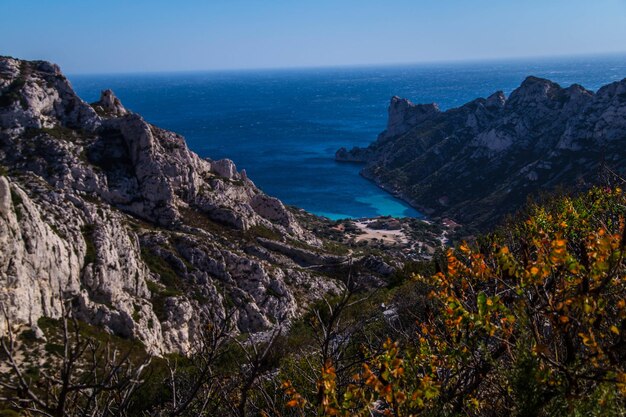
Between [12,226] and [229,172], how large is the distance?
3757 centimetres

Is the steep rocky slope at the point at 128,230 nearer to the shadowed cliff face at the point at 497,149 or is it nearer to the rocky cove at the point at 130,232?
the rocky cove at the point at 130,232

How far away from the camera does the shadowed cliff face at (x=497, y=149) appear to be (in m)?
93.1

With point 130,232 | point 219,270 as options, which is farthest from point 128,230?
point 219,270

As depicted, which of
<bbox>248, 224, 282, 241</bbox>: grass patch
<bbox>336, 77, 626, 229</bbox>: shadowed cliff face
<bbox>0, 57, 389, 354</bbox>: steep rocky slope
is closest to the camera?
<bbox>0, 57, 389, 354</bbox>: steep rocky slope

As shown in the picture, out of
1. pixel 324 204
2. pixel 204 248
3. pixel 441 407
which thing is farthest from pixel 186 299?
pixel 324 204

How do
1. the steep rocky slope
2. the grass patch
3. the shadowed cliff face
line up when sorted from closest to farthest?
the steep rocky slope
the grass patch
the shadowed cliff face

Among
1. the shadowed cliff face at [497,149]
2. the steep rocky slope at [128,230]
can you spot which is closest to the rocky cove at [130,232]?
the steep rocky slope at [128,230]

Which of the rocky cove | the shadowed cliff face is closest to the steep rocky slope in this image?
the rocky cove

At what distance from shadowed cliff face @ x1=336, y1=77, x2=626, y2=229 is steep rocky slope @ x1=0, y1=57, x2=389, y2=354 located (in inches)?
2028

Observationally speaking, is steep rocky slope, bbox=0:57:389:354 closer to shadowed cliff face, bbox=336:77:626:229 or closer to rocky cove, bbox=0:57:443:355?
rocky cove, bbox=0:57:443:355

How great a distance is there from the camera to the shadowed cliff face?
93.1 meters

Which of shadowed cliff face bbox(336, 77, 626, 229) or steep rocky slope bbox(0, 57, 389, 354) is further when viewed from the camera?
shadowed cliff face bbox(336, 77, 626, 229)

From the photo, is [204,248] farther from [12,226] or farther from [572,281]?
[572,281]

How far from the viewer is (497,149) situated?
119375mm
